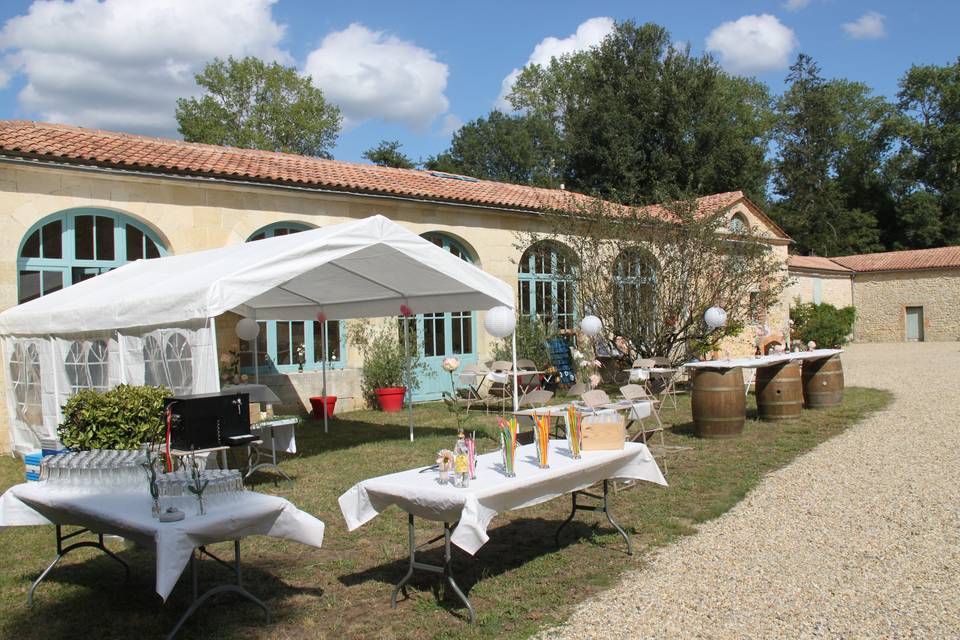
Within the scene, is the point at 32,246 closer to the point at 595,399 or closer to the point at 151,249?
the point at 151,249

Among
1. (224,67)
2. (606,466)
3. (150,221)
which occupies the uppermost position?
(224,67)

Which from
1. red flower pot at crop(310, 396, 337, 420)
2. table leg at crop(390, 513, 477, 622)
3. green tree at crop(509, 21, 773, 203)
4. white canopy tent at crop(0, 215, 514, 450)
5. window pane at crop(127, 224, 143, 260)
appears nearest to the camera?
table leg at crop(390, 513, 477, 622)

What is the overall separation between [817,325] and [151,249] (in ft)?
69.6

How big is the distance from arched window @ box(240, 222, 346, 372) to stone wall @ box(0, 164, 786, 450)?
0.69 ft

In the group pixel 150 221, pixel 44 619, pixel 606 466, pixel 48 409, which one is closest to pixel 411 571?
pixel 606 466

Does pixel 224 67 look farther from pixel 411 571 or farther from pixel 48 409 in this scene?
pixel 411 571

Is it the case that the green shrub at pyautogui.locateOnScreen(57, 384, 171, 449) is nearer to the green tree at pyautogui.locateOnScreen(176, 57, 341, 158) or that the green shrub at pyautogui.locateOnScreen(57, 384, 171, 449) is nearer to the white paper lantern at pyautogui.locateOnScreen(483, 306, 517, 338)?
the white paper lantern at pyautogui.locateOnScreen(483, 306, 517, 338)

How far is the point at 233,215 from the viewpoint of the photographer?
37.1 feet

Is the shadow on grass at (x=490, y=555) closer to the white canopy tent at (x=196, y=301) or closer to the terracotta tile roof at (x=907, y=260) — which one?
the white canopy tent at (x=196, y=301)

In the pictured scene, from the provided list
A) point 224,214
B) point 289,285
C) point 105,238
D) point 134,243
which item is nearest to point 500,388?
point 289,285

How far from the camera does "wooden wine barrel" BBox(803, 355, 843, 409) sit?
428 inches

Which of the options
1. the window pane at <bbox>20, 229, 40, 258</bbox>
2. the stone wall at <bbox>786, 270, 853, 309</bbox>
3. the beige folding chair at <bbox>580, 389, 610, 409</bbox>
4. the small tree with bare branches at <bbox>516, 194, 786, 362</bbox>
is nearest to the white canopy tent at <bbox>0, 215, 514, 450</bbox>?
the window pane at <bbox>20, 229, 40, 258</bbox>

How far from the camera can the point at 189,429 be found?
5.04 meters

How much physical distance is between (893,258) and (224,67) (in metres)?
29.1
